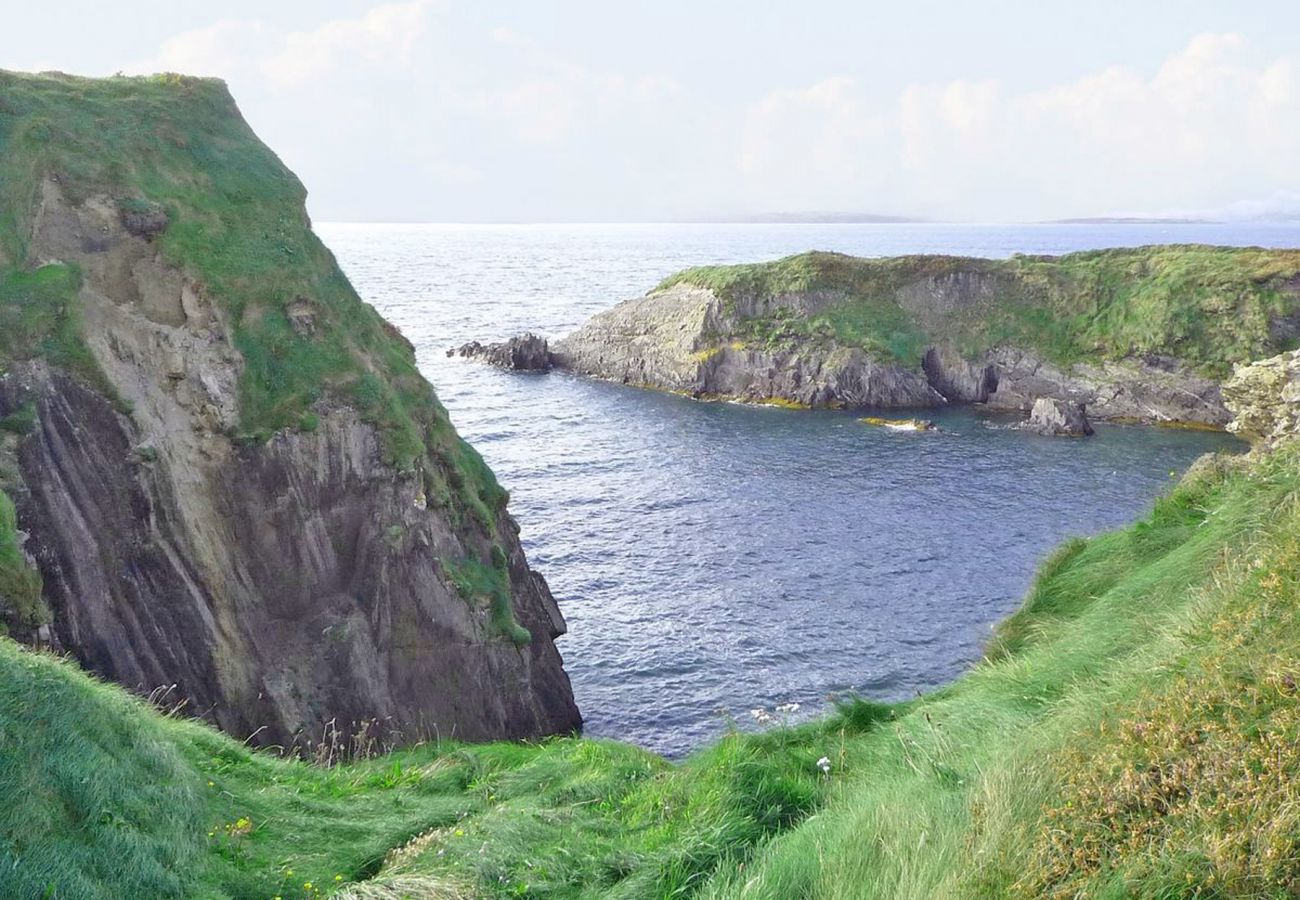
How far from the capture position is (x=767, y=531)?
45469 millimetres

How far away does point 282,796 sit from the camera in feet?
37.7

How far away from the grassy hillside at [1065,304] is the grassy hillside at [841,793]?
237 ft

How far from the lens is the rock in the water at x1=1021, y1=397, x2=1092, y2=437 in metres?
66.4

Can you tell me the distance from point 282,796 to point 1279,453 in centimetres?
1474

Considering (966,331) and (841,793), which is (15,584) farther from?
(966,331)

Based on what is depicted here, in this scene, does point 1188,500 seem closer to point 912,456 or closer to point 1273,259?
point 912,456

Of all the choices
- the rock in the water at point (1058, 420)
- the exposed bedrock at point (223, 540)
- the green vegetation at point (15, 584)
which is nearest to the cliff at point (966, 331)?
the rock in the water at point (1058, 420)

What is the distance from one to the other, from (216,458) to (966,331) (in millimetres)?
75334

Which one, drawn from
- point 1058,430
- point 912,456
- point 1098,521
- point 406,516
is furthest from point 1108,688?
point 1058,430

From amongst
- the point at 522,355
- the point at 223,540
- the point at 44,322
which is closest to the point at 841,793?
the point at 223,540

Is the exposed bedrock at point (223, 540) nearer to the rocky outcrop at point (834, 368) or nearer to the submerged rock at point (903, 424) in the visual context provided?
the submerged rock at point (903, 424)

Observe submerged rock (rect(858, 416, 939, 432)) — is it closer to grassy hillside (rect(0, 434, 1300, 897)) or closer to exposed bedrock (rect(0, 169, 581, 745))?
exposed bedrock (rect(0, 169, 581, 745))

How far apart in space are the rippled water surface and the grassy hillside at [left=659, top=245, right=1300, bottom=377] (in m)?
12.1

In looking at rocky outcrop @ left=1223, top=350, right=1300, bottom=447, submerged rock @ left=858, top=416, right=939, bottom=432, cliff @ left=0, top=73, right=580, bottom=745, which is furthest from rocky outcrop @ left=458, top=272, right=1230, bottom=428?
cliff @ left=0, top=73, right=580, bottom=745
